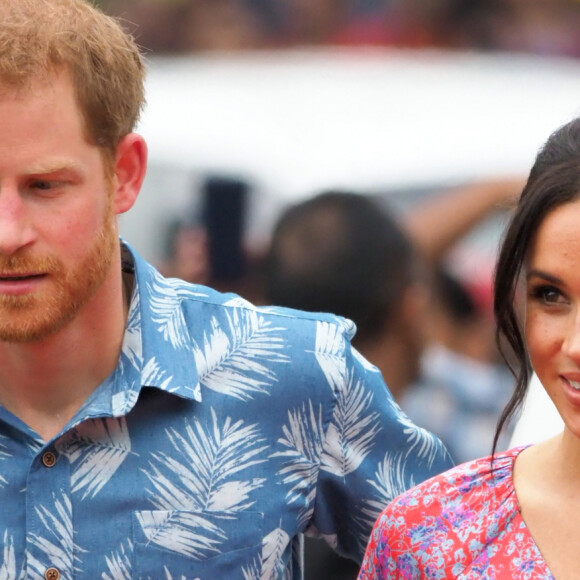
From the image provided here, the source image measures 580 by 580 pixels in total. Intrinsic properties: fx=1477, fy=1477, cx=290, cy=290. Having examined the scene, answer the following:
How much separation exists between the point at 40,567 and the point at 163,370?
17.5 inches

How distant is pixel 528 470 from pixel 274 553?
574 millimetres

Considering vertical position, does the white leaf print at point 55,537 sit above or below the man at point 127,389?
below

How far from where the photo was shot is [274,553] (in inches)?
116

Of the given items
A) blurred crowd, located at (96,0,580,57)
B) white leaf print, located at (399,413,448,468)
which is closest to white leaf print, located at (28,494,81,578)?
white leaf print, located at (399,413,448,468)

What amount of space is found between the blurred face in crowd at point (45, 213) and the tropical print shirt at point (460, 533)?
2.40ft

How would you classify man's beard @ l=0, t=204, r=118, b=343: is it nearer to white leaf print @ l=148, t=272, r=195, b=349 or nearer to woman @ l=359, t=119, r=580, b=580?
white leaf print @ l=148, t=272, r=195, b=349

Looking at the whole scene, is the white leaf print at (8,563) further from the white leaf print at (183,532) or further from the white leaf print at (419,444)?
the white leaf print at (419,444)

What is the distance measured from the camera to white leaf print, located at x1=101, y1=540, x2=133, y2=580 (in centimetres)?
279

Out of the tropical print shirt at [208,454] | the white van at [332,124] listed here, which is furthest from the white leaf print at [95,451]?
the white van at [332,124]

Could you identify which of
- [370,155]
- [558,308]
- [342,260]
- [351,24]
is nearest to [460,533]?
[558,308]

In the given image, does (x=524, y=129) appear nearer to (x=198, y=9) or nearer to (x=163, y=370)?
(x=198, y=9)

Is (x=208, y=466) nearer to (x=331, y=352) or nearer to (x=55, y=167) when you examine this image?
(x=331, y=352)

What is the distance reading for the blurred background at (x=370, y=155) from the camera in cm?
491

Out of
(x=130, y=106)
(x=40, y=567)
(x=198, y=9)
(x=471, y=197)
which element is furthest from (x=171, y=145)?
(x=40, y=567)
